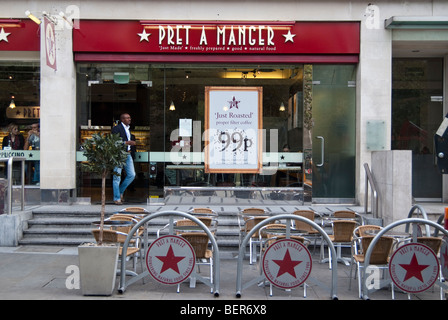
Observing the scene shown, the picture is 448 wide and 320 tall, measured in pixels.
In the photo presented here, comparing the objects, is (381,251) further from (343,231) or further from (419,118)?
(419,118)

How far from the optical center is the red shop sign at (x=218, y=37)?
38.5 ft

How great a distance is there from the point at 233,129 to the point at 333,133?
2572mm

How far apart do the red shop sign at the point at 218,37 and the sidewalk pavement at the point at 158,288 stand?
19.1 feet

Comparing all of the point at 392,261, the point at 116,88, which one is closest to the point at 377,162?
the point at 392,261

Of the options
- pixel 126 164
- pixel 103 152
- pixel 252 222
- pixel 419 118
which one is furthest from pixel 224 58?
pixel 103 152

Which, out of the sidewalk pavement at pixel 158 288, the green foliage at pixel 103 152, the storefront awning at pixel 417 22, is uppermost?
the storefront awning at pixel 417 22

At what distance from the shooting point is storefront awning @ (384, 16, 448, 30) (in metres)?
11.3

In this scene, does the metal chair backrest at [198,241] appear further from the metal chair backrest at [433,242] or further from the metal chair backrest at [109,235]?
the metal chair backrest at [433,242]

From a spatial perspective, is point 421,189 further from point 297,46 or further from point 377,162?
point 297,46

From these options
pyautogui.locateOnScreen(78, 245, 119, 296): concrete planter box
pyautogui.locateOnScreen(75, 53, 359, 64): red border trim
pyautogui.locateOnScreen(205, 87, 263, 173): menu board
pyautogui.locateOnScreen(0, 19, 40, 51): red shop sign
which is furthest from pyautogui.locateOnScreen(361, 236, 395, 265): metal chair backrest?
pyautogui.locateOnScreen(0, 19, 40, 51): red shop sign

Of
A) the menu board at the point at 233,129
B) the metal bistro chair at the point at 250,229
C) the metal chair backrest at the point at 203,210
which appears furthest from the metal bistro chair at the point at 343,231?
the menu board at the point at 233,129

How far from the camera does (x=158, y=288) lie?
6688 millimetres

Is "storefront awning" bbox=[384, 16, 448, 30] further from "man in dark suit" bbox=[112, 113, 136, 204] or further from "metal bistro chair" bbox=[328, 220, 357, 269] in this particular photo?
"man in dark suit" bbox=[112, 113, 136, 204]

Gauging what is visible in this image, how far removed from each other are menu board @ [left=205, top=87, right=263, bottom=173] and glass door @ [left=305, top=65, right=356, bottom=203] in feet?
4.74
